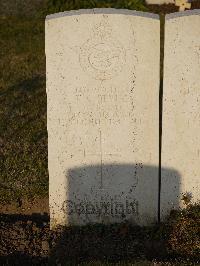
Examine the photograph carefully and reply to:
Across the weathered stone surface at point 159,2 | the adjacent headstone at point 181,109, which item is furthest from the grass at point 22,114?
the weathered stone surface at point 159,2

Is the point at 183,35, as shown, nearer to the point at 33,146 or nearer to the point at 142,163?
the point at 142,163

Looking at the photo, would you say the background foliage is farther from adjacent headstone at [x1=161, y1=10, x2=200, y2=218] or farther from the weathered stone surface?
adjacent headstone at [x1=161, y1=10, x2=200, y2=218]

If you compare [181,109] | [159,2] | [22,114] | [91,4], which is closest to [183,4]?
[159,2]

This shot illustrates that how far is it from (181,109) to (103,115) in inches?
24.3

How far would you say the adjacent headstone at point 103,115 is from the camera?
407cm

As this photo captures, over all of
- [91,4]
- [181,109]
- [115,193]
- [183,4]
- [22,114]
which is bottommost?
[115,193]

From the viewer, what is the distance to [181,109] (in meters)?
4.26

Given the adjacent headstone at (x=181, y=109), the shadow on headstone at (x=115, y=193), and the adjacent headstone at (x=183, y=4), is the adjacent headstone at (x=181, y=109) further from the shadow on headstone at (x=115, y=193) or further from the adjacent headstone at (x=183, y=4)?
the adjacent headstone at (x=183, y=4)

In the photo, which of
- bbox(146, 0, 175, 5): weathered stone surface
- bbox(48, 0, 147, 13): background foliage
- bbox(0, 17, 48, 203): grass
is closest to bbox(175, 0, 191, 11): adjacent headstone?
bbox(146, 0, 175, 5): weathered stone surface

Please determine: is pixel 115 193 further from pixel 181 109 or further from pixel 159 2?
pixel 159 2

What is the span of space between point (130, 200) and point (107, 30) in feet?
4.73

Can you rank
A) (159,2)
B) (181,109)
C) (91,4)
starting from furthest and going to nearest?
(159,2), (91,4), (181,109)

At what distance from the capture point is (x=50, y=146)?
173 inches

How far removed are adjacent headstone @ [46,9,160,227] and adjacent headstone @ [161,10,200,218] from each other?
0.09 m
